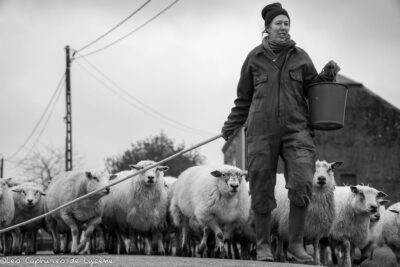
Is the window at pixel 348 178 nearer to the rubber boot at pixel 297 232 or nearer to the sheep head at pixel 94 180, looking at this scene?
the sheep head at pixel 94 180

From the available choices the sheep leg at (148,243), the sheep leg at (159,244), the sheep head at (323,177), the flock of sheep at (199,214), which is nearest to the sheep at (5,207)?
the flock of sheep at (199,214)

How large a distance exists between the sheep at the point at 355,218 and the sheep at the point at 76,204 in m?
5.12

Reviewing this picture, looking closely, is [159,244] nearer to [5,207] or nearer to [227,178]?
[227,178]

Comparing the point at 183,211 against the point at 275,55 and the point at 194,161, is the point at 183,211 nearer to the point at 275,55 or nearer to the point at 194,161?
the point at 275,55

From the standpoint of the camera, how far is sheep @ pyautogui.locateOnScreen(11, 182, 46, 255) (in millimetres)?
17237

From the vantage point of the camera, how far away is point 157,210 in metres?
16.0

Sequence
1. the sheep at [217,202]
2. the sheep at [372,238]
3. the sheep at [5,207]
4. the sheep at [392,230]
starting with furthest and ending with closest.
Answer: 1. the sheep at [392,230]
2. the sheep at [372,238]
3. the sheep at [5,207]
4. the sheep at [217,202]

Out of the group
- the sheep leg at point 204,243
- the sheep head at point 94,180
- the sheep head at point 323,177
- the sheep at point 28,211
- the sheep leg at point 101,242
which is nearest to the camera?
the sheep head at point 323,177

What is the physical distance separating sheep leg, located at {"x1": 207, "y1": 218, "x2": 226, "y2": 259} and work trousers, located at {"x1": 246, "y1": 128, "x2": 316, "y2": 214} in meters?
5.75

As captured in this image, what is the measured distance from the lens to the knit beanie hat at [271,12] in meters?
8.06

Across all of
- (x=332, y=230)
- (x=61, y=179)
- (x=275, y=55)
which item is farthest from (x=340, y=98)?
(x=61, y=179)

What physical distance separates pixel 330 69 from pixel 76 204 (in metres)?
9.13

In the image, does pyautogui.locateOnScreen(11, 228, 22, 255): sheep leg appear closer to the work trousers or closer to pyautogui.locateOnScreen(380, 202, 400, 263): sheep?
pyautogui.locateOnScreen(380, 202, 400, 263): sheep

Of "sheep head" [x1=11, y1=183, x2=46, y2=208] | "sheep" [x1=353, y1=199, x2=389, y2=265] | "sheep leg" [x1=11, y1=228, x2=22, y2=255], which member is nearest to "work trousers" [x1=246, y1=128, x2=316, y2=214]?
"sheep" [x1=353, y1=199, x2=389, y2=265]
